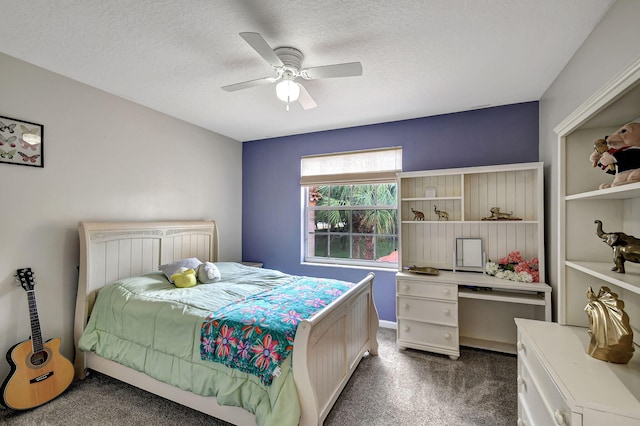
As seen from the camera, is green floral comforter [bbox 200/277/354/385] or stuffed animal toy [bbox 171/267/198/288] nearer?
green floral comforter [bbox 200/277/354/385]

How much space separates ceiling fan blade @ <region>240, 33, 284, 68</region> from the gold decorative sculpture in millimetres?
2079

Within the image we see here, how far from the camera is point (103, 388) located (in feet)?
7.43

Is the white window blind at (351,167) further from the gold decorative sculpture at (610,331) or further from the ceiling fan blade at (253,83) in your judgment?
the gold decorative sculpture at (610,331)

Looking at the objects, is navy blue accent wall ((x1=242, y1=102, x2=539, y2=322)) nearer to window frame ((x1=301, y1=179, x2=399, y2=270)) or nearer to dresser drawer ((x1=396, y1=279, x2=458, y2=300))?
window frame ((x1=301, y1=179, x2=399, y2=270))

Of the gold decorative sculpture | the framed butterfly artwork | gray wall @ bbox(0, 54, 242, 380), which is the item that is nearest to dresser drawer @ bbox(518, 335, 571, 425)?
the gold decorative sculpture

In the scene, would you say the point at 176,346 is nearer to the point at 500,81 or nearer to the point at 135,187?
the point at 135,187

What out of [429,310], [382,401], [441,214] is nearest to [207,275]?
[382,401]

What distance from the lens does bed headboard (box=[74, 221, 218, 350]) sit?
2.42 m

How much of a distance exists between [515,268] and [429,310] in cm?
92

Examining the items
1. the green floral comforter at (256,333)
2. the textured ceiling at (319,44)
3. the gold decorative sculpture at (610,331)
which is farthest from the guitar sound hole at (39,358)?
the gold decorative sculpture at (610,331)

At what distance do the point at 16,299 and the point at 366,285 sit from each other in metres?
2.83

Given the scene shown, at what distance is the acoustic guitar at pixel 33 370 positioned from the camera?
1954mm

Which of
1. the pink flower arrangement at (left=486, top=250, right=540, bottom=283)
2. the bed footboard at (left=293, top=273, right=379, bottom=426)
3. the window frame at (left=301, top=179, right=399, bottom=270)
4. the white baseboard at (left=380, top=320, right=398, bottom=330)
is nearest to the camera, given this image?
the bed footboard at (left=293, top=273, right=379, bottom=426)

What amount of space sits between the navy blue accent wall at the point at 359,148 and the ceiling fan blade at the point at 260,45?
208 centimetres
